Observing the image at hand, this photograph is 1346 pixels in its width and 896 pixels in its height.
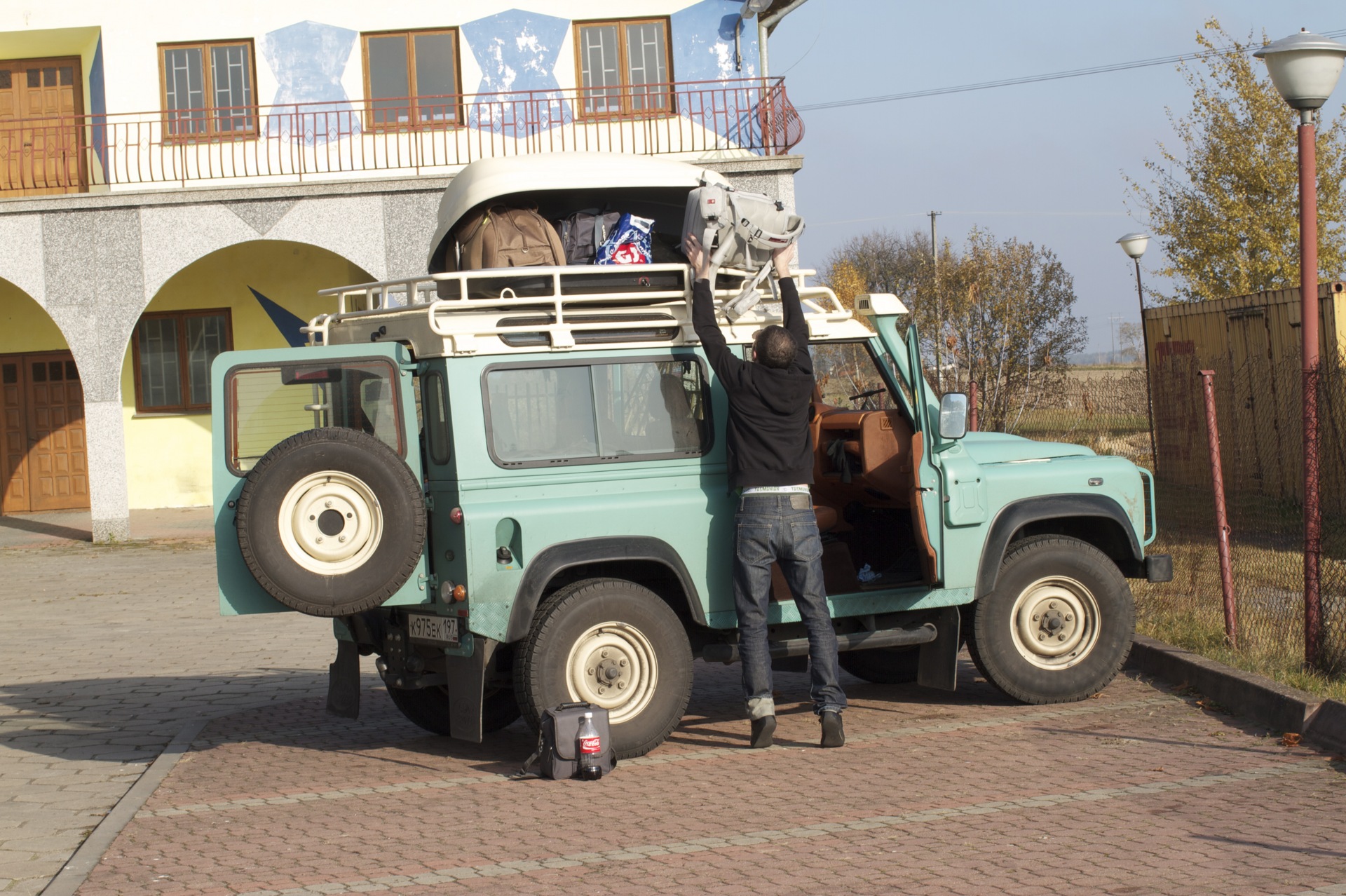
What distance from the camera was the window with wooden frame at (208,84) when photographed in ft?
67.6

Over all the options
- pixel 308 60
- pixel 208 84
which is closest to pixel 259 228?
pixel 208 84

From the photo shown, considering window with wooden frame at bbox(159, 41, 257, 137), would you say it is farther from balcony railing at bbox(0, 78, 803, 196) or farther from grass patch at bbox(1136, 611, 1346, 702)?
grass patch at bbox(1136, 611, 1346, 702)

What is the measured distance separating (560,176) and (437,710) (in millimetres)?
2981

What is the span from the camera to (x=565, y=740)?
6.58 meters

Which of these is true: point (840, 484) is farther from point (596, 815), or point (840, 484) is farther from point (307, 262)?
point (307, 262)

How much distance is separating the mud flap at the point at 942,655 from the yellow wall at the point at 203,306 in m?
16.2

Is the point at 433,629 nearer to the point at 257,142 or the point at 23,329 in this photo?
the point at 257,142

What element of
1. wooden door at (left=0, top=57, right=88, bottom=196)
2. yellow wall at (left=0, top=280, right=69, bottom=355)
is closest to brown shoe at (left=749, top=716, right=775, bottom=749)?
wooden door at (left=0, top=57, right=88, bottom=196)

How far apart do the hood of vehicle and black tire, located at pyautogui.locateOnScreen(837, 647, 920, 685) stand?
4.55 ft

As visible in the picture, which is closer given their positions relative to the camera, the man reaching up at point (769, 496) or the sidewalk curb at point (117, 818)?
the sidewalk curb at point (117, 818)

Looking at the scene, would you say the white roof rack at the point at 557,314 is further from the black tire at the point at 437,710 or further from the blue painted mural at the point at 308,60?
the blue painted mural at the point at 308,60

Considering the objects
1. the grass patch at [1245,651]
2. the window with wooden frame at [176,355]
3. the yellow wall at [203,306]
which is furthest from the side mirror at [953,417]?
the window with wooden frame at [176,355]

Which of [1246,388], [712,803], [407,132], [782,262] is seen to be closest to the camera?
[712,803]

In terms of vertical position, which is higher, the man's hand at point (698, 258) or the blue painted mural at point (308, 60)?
the blue painted mural at point (308, 60)
